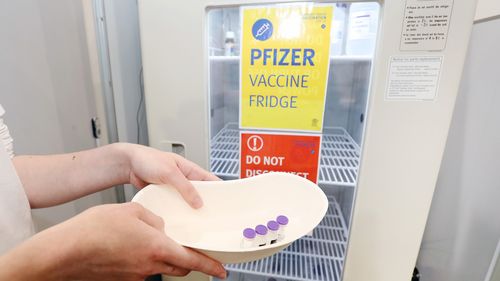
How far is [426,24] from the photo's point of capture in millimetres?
543

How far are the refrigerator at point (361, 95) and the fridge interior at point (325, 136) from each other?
26 mm

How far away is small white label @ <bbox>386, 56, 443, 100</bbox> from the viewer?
57 centimetres

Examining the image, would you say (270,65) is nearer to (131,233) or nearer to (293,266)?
(131,233)

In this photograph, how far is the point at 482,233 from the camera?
2.08ft

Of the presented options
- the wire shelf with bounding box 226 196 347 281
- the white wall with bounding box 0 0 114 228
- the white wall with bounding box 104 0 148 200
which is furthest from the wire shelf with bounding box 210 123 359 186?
the white wall with bounding box 0 0 114 228

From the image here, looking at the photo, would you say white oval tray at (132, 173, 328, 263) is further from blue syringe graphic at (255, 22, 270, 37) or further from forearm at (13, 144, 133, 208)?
blue syringe graphic at (255, 22, 270, 37)

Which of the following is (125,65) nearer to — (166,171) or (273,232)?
(166,171)

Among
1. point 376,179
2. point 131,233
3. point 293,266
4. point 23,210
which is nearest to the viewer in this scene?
point 131,233

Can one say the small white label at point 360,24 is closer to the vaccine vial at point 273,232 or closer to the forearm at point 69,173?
the vaccine vial at point 273,232

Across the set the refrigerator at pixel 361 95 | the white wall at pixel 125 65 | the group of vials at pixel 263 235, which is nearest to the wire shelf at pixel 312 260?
the refrigerator at pixel 361 95

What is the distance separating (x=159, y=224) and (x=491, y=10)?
107cm

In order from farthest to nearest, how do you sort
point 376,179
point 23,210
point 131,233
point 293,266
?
point 293,266
point 376,179
point 23,210
point 131,233

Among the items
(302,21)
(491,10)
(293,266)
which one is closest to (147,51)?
(302,21)

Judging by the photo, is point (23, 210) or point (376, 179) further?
point (376, 179)
